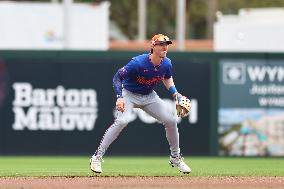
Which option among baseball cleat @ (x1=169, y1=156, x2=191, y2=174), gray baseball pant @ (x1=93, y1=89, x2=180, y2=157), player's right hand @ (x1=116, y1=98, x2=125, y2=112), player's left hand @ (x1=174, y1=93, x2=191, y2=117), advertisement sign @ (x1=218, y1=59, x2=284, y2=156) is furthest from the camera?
advertisement sign @ (x1=218, y1=59, x2=284, y2=156)

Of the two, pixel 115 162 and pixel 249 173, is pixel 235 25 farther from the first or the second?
pixel 249 173

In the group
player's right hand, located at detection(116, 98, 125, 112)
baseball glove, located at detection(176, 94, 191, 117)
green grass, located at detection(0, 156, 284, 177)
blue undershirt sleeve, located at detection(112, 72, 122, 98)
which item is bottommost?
green grass, located at detection(0, 156, 284, 177)

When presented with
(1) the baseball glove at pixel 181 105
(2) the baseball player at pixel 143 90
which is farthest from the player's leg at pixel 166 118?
(1) the baseball glove at pixel 181 105

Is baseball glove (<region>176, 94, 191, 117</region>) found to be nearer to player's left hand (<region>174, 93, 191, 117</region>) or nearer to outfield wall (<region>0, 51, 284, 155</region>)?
player's left hand (<region>174, 93, 191, 117</region>)

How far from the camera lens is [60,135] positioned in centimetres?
2009

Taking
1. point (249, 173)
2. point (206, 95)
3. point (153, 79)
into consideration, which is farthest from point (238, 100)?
point (153, 79)

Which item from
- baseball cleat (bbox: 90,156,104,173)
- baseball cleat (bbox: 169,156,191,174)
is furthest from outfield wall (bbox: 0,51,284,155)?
baseball cleat (bbox: 90,156,104,173)

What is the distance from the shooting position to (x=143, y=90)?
A: 14.1 m

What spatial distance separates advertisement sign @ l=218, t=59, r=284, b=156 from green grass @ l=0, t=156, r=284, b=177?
0.58 meters

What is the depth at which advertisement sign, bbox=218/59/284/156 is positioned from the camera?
20.4 meters

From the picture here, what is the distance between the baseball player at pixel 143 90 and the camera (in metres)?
13.8

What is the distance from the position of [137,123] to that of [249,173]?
548 centimetres

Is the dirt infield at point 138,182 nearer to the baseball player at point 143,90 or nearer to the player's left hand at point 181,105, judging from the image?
the baseball player at point 143,90

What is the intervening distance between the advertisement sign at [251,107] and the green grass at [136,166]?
1.91 ft
